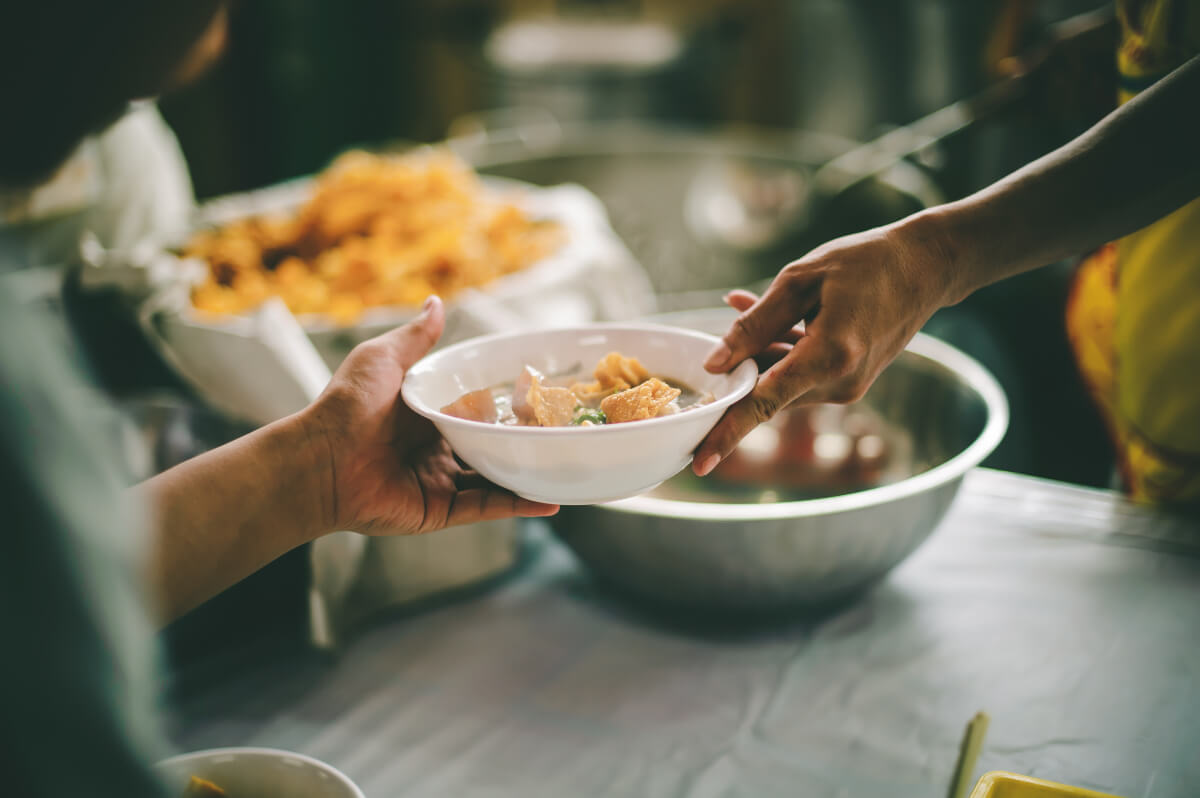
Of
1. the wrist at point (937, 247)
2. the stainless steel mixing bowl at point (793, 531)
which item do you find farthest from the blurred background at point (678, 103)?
the wrist at point (937, 247)

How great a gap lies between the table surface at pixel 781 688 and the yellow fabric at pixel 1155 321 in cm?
9

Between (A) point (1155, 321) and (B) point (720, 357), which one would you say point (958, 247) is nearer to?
(B) point (720, 357)

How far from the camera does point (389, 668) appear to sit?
901mm

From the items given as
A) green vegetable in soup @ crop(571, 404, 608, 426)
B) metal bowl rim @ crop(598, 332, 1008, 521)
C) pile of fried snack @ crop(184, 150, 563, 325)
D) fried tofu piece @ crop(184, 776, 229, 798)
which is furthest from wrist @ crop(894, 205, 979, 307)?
pile of fried snack @ crop(184, 150, 563, 325)

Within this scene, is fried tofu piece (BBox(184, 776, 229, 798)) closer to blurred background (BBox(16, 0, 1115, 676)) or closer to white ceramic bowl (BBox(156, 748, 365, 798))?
white ceramic bowl (BBox(156, 748, 365, 798))

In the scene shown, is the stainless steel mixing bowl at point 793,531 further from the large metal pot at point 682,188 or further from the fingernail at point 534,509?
the large metal pot at point 682,188

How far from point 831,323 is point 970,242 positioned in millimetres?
188

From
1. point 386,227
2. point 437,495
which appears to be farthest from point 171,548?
point 386,227

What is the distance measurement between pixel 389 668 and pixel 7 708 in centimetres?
60

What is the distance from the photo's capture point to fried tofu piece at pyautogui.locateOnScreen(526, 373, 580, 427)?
24.9 inches

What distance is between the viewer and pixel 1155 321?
1.02 meters

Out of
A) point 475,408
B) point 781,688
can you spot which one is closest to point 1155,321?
point 781,688

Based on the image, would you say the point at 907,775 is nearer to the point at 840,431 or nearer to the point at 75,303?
the point at 840,431

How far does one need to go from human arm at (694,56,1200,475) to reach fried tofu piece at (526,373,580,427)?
13cm
